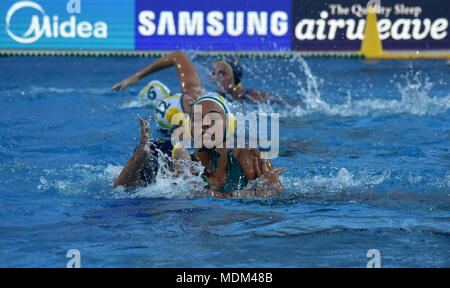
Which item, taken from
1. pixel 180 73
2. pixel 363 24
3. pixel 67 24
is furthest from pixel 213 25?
pixel 180 73

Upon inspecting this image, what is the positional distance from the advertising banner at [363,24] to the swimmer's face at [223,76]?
356 centimetres

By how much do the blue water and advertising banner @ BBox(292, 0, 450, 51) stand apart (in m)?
2.04

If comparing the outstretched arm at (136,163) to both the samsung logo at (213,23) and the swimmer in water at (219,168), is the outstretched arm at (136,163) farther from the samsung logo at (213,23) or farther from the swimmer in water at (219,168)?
the samsung logo at (213,23)

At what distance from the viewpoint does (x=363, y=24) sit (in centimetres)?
1202

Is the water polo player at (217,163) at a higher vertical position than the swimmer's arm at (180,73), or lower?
lower

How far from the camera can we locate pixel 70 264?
3566mm

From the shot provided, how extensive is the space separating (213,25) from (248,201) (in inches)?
300

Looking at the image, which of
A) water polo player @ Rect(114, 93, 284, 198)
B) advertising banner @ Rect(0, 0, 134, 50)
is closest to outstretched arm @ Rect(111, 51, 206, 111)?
water polo player @ Rect(114, 93, 284, 198)

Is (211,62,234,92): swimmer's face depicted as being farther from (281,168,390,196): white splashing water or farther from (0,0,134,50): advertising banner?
(0,0,134,50): advertising banner

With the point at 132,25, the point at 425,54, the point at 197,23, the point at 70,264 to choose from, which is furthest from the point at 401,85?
the point at 70,264

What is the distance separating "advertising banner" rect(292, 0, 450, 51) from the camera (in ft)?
38.7

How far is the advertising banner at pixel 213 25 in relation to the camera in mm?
11758

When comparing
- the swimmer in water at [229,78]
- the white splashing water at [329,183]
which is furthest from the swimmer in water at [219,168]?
the swimmer in water at [229,78]
